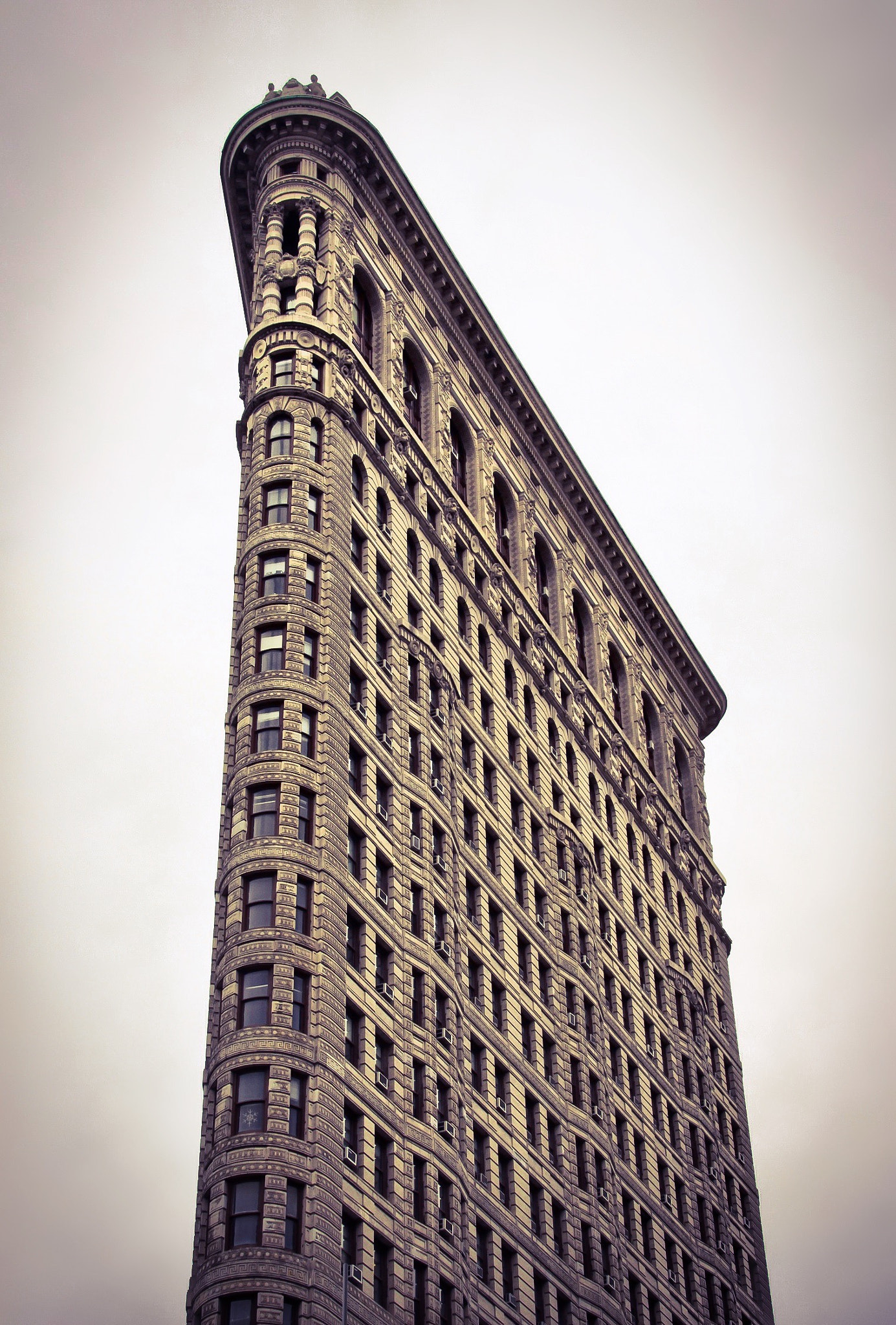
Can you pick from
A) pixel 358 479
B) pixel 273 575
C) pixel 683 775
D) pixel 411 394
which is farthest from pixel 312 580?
pixel 683 775

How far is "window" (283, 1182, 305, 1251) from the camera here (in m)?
59.9

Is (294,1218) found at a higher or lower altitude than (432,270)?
lower

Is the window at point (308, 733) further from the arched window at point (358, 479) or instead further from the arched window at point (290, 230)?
the arched window at point (290, 230)

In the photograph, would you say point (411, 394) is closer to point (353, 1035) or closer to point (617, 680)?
point (617, 680)

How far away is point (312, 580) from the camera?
79.3 meters

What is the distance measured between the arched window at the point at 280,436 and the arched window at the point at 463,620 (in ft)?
45.8

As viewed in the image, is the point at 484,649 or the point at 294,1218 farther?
the point at 484,649

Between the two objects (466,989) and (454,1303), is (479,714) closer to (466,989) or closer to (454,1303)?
(466,989)

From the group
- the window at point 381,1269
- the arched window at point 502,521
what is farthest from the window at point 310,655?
the arched window at point 502,521

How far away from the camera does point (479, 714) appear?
301ft

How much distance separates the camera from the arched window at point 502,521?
106 meters

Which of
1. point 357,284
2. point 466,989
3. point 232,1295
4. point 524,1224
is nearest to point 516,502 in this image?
point 357,284

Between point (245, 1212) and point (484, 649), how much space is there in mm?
41013

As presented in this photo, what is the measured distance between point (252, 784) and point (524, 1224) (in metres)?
21.2
